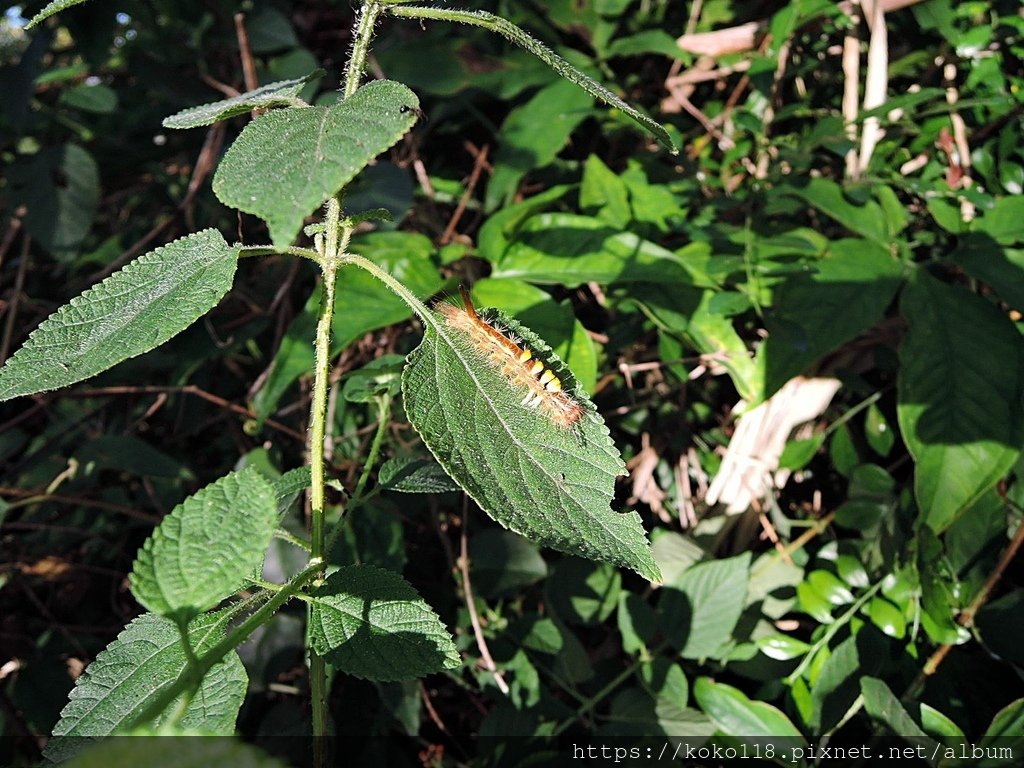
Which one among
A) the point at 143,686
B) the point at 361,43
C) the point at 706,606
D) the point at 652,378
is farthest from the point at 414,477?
the point at 652,378

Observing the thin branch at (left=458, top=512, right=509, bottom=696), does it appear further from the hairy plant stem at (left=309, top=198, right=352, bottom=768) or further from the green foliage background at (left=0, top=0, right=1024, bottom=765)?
the hairy plant stem at (left=309, top=198, right=352, bottom=768)

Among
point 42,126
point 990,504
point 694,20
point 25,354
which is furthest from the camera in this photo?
point 42,126

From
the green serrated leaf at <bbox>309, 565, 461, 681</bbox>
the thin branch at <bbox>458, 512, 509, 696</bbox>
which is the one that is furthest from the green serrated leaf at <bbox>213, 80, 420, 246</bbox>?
the thin branch at <bbox>458, 512, 509, 696</bbox>

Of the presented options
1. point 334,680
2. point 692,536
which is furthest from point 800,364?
point 334,680

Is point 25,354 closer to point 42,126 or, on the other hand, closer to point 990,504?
point 990,504

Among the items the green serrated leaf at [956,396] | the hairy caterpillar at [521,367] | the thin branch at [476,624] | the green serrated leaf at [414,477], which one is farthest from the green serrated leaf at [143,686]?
the green serrated leaf at [956,396]
